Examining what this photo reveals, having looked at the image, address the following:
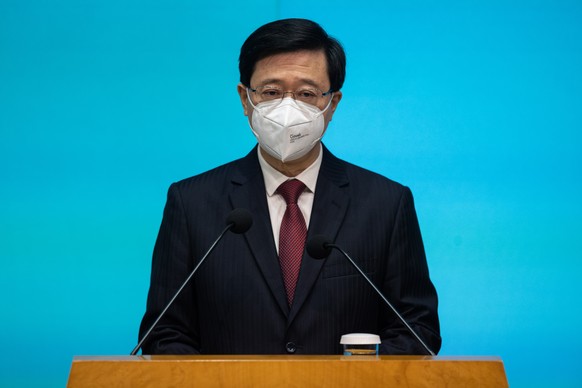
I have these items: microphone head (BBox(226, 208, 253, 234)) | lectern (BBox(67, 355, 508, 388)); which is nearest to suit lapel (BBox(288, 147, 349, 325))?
microphone head (BBox(226, 208, 253, 234))

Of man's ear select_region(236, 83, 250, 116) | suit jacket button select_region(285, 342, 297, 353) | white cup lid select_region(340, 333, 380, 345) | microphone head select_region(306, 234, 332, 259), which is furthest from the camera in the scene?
Answer: man's ear select_region(236, 83, 250, 116)

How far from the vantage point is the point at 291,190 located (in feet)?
8.09

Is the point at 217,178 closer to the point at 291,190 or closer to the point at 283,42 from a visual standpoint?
the point at 291,190

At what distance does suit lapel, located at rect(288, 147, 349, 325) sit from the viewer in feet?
7.60

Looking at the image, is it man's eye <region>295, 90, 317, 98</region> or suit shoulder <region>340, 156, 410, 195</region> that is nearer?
man's eye <region>295, 90, 317, 98</region>

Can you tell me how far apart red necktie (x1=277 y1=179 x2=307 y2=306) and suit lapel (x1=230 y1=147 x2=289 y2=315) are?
0.02 meters

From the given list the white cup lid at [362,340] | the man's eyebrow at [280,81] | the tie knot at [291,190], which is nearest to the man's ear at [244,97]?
the man's eyebrow at [280,81]

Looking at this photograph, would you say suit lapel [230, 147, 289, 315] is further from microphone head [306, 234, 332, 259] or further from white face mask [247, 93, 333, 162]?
microphone head [306, 234, 332, 259]

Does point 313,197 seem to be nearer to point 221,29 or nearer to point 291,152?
point 291,152

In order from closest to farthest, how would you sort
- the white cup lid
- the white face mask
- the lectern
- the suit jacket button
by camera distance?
the lectern < the white cup lid < the suit jacket button < the white face mask

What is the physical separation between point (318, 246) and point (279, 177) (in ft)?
1.78

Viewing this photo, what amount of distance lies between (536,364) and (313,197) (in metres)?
1.12

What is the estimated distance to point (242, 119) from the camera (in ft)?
10.6

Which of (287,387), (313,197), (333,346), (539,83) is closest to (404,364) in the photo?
(287,387)
